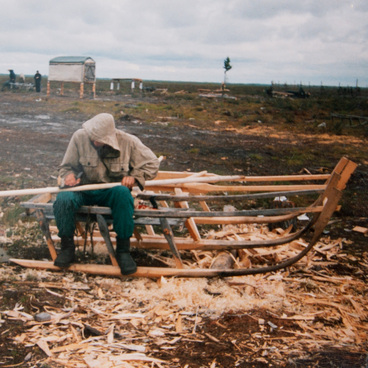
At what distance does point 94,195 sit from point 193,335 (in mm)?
1999

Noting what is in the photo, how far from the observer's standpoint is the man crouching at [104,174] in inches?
180

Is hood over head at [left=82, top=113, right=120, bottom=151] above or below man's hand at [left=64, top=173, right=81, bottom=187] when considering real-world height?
above

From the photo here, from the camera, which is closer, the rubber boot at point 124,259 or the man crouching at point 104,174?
the man crouching at point 104,174

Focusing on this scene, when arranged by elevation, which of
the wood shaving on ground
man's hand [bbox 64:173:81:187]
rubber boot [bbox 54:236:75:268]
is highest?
man's hand [bbox 64:173:81:187]

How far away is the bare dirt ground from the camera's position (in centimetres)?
351

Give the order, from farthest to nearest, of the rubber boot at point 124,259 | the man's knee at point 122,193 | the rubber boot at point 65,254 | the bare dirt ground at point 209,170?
the rubber boot at point 65,254 → the rubber boot at point 124,259 → the man's knee at point 122,193 → the bare dirt ground at point 209,170

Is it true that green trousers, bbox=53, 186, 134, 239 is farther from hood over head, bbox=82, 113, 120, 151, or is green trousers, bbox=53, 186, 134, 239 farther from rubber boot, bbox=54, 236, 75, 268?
hood over head, bbox=82, 113, 120, 151

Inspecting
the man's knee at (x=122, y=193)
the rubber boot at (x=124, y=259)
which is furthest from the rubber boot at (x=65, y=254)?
the man's knee at (x=122, y=193)

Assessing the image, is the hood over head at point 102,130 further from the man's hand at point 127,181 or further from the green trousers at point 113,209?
the green trousers at point 113,209

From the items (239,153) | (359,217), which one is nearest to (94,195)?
(359,217)

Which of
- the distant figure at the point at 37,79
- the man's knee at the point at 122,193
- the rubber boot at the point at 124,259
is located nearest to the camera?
the man's knee at the point at 122,193

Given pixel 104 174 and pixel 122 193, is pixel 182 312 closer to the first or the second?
pixel 122 193

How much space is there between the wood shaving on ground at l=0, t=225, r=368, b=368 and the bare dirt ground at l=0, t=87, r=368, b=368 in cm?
3

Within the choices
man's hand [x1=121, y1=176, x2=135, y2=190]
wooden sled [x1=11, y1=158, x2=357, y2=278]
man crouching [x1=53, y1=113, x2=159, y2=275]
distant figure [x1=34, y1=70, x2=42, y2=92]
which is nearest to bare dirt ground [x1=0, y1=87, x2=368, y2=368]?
wooden sled [x1=11, y1=158, x2=357, y2=278]
